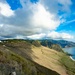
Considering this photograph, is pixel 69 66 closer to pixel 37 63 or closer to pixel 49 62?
pixel 49 62

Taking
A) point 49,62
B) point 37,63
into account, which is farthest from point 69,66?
point 37,63

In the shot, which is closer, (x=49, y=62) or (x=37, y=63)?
(x=37, y=63)

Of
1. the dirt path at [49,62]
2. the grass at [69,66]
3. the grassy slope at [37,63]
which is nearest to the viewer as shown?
the grassy slope at [37,63]

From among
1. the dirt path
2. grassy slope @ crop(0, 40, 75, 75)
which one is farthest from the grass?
the dirt path

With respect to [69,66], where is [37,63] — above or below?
above

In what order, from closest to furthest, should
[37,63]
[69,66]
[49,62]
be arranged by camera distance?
1. [37,63]
2. [49,62]
3. [69,66]

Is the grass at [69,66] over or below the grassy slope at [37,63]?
below

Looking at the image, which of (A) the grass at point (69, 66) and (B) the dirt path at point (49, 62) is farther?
(B) the dirt path at point (49, 62)

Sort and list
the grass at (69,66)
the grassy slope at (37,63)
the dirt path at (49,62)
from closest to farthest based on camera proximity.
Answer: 1. the grassy slope at (37,63)
2. the grass at (69,66)
3. the dirt path at (49,62)

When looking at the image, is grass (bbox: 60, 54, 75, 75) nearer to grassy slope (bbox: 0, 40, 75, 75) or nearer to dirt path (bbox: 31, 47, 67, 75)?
grassy slope (bbox: 0, 40, 75, 75)

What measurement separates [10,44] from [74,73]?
64462mm

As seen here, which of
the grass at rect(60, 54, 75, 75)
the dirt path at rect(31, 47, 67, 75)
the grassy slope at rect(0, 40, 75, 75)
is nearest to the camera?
the grassy slope at rect(0, 40, 75, 75)

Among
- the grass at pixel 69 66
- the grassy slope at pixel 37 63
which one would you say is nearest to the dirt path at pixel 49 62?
the grassy slope at pixel 37 63

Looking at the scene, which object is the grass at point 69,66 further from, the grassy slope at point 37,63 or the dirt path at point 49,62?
the dirt path at point 49,62
